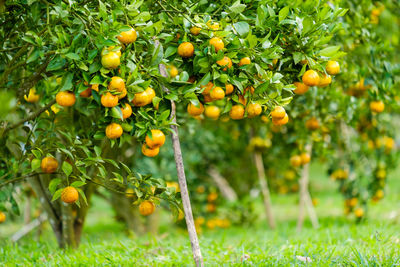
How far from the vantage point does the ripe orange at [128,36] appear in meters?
1.87

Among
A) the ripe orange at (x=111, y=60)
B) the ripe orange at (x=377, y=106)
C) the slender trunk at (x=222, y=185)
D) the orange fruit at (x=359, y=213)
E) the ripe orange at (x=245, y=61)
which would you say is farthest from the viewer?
the slender trunk at (x=222, y=185)

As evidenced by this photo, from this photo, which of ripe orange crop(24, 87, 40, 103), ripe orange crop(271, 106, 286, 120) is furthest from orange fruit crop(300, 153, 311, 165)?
ripe orange crop(24, 87, 40, 103)

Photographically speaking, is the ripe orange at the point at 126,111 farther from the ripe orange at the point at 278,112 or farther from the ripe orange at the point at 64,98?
the ripe orange at the point at 278,112

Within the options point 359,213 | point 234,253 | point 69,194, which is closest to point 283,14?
point 69,194

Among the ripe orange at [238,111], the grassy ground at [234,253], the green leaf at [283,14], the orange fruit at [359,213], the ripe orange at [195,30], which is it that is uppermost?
the green leaf at [283,14]

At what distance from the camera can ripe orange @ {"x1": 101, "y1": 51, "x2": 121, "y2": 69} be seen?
1.80 m

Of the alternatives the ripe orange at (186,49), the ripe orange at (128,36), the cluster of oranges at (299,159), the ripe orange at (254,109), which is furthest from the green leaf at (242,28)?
the cluster of oranges at (299,159)

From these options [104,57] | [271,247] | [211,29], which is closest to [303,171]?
[271,247]

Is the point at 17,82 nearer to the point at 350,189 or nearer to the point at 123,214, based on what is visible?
the point at 123,214

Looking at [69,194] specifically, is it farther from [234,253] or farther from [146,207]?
[234,253]

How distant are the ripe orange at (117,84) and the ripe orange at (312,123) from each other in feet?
7.22

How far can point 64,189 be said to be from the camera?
2074 millimetres

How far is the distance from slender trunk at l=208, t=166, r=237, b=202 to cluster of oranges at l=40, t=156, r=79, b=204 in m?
4.46

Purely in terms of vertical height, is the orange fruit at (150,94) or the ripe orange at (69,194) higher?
the orange fruit at (150,94)
